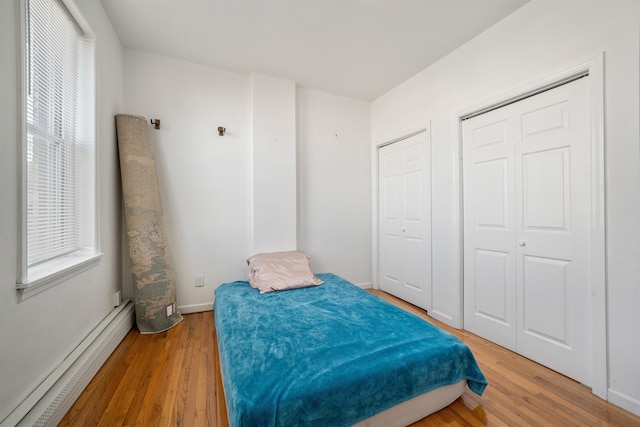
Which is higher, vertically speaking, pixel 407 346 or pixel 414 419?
pixel 407 346

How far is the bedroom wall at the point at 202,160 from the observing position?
8.67 ft

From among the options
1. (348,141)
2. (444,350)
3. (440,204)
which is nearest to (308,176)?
(348,141)

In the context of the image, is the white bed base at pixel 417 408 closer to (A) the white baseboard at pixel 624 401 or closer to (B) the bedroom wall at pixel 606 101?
(A) the white baseboard at pixel 624 401

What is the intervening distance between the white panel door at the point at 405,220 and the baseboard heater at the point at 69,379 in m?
2.94

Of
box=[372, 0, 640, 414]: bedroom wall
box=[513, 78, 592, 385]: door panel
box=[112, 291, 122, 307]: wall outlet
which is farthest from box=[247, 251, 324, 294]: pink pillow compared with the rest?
box=[513, 78, 592, 385]: door panel

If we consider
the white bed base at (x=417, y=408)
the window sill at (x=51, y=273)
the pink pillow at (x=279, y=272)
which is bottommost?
the white bed base at (x=417, y=408)

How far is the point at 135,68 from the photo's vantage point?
2555mm

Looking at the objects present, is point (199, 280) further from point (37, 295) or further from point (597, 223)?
point (597, 223)

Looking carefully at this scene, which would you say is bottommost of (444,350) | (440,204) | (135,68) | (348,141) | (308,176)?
(444,350)

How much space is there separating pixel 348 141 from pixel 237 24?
75.3 inches

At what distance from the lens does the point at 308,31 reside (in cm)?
225

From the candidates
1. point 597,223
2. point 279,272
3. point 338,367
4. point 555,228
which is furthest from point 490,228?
point 279,272

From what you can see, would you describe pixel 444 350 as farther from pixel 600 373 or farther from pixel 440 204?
pixel 440 204

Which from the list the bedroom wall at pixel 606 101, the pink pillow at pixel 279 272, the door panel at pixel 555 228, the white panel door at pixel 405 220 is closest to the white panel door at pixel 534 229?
the door panel at pixel 555 228
